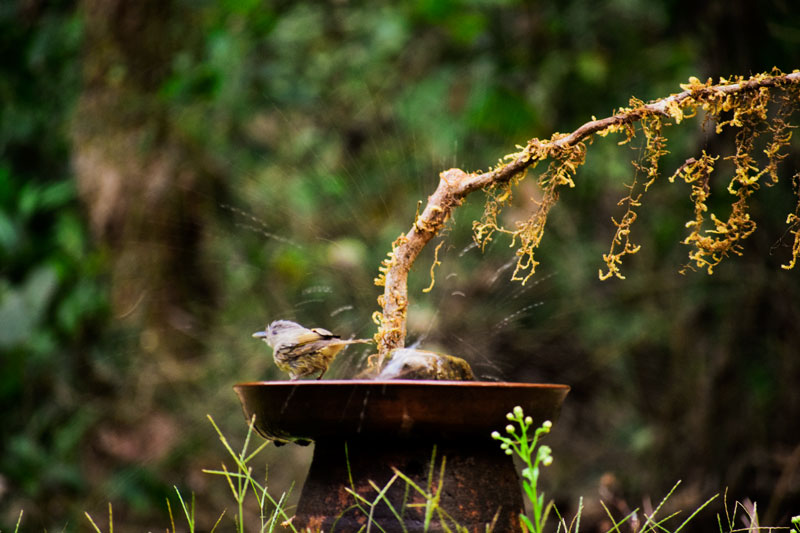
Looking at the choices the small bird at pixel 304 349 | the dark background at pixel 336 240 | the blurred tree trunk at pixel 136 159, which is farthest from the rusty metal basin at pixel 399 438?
the blurred tree trunk at pixel 136 159

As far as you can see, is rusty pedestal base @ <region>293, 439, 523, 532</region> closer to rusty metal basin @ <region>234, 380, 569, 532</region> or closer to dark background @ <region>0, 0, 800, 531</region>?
rusty metal basin @ <region>234, 380, 569, 532</region>

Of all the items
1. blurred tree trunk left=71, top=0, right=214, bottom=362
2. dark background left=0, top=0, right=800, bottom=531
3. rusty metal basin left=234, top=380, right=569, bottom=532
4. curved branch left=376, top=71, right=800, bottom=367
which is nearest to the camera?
rusty metal basin left=234, top=380, right=569, bottom=532

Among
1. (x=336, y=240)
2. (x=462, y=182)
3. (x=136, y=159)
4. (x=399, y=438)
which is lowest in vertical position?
(x=336, y=240)

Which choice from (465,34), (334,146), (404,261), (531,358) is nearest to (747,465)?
(531,358)

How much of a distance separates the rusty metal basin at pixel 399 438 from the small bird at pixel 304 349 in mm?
140

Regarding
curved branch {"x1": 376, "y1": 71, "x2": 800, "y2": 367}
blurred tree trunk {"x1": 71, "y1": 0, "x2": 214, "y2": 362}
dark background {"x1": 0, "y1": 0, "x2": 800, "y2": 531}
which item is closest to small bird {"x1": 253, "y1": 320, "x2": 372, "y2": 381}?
curved branch {"x1": 376, "y1": 71, "x2": 800, "y2": 367}

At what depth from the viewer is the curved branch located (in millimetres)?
1664

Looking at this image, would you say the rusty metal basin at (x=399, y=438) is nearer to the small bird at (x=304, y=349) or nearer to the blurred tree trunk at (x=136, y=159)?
the small bird at (x=304, y=349)

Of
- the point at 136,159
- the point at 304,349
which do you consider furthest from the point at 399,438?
the point at 136,159

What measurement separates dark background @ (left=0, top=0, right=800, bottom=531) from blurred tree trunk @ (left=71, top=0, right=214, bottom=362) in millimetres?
12

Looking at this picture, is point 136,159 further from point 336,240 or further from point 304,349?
point 304,349

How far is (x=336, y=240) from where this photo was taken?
17.2 feet

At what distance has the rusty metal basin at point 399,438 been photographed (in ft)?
4.85

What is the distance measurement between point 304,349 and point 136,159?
299 cm
